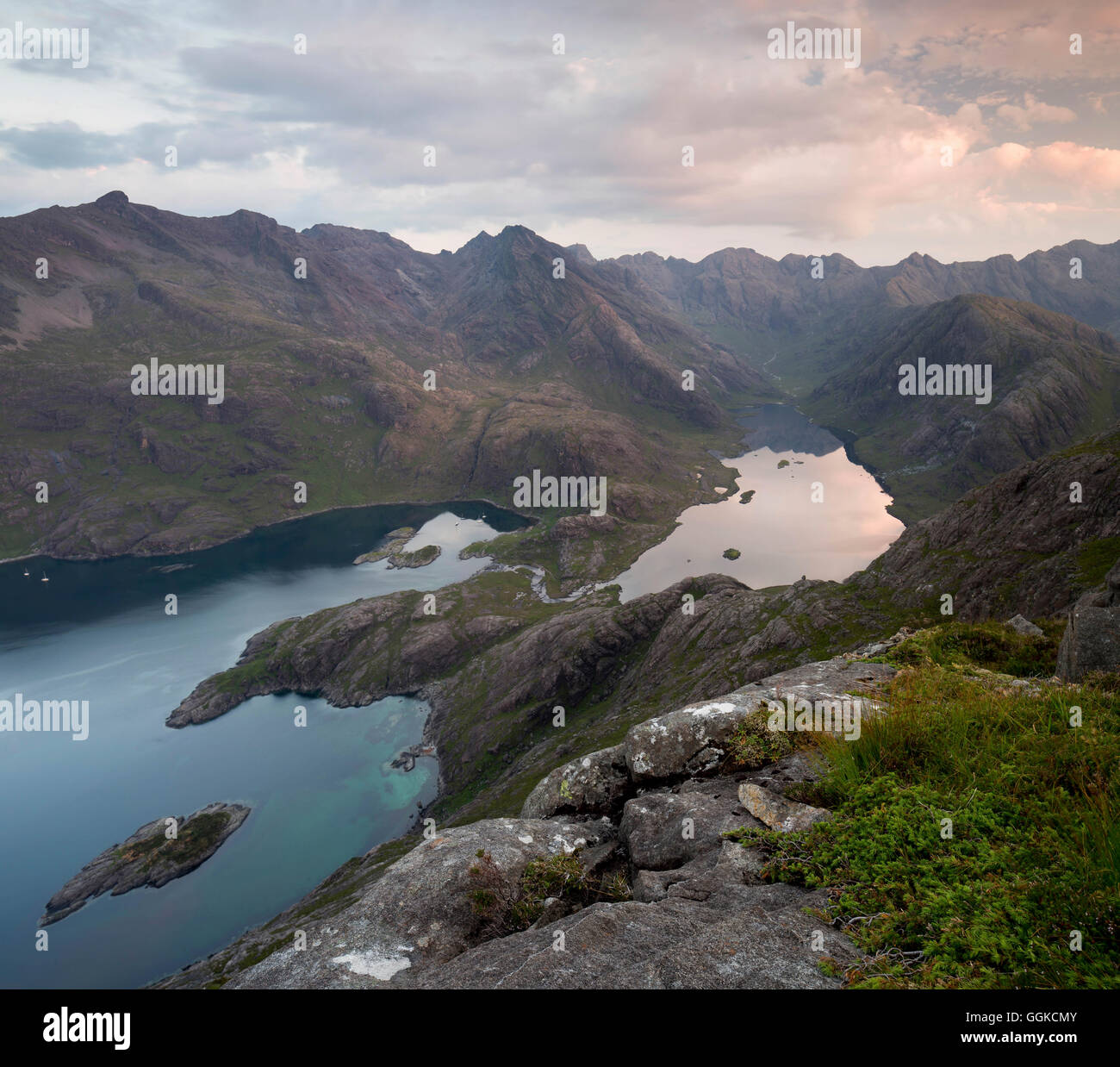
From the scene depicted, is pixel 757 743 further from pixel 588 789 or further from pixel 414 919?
pixel 414 919

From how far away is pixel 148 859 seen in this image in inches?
3187

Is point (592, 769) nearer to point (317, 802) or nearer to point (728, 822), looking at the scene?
point (728, 822)

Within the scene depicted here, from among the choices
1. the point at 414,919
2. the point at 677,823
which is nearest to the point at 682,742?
the point at 677,823

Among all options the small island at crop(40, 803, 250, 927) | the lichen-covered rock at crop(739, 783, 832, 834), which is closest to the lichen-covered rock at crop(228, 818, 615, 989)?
the lichen-covered rock at crop(739, 783, 832, 834)

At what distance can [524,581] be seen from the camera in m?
169

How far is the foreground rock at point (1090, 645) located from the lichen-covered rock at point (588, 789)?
460 inches

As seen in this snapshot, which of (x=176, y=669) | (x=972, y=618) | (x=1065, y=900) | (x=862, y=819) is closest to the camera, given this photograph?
(x=1065, y=900)

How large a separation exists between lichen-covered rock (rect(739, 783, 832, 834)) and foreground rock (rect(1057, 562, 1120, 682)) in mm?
8906

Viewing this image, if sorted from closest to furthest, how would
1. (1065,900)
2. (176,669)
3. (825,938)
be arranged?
(1065,900) → (825,938) → (176,669)

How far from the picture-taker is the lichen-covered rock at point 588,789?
13828 millimetres
